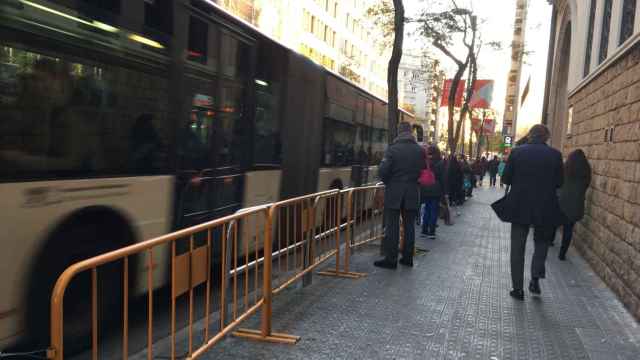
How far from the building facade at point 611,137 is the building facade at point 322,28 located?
2609 centimetres

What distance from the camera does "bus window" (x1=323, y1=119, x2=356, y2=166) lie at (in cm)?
1116

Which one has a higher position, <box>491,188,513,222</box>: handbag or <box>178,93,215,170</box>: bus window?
<box>178,93,215,170</box>: bus window

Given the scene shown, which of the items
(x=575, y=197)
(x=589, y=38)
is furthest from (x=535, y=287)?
(x=589, y=38)

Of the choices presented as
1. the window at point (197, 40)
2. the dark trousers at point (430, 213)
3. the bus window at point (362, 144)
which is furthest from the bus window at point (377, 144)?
the window at point (197, 40)

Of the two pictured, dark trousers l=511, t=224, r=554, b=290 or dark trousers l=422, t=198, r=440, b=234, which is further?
dark trousers l=422, t=198, r=440, b=234

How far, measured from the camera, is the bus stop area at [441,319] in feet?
14.8

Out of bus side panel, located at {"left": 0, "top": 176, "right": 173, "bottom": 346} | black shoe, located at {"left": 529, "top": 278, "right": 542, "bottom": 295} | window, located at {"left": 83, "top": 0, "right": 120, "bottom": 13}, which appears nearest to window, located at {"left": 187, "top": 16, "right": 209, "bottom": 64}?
window, located at {"left": 83, "top": 0, "right": 120, "bottom": 13}

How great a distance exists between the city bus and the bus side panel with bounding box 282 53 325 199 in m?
0.76

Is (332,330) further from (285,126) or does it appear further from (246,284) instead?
(285,126)

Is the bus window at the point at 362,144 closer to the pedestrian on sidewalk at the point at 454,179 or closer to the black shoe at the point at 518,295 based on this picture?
the pedestrian on sidewalk at the point at 454,179

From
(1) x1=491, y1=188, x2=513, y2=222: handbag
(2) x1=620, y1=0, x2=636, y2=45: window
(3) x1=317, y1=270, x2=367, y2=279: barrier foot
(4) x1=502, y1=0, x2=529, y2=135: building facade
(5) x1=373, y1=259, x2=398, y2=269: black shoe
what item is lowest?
(3) x1=317, y1=270, x2=367, y2=279: barrier foot

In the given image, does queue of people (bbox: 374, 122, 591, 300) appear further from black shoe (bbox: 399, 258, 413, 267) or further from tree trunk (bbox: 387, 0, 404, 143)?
tree trunk (bbox: 387, 0, 404, 143)

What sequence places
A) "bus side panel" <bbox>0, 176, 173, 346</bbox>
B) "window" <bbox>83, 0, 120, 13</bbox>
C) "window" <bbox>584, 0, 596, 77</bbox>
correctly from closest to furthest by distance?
"bus side panel" <bbox>0, 176, 173, 346</bbox>
"window" <bbox>83, 0, 120, 13</bbox>
"window" <bbox>584, 0, 596, 77</bbox>

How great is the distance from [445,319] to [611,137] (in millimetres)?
4267
